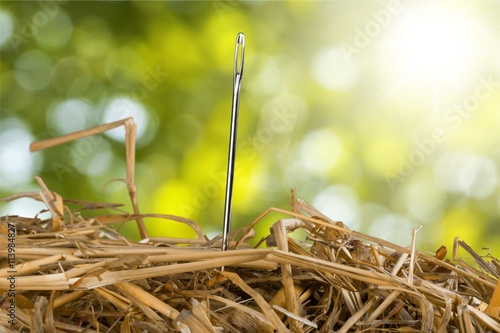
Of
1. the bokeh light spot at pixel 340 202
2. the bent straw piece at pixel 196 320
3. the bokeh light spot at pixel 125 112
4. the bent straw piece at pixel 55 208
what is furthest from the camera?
the bokeh light spot at pixel 340 202

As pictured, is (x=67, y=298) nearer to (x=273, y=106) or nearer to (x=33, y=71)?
(x=273, y=106)

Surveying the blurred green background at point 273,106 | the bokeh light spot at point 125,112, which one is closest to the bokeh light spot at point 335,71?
the blurred green background at point 273,106

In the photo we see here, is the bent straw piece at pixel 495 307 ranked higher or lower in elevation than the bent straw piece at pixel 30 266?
lower

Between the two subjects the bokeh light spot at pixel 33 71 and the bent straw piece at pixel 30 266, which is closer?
the bent straw piece at pixel 30 266

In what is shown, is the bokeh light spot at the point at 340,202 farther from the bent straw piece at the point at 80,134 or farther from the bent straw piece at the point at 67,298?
the bent straw piece at the point at 67,298

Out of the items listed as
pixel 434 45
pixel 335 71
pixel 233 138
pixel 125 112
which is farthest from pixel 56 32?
pixel 233 138

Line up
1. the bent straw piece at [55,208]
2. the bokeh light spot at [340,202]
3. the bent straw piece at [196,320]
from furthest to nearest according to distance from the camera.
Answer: the bokeh light spot at [340,202] < the bent straw piece at [55,208] < the bent straw piece at [196,320]

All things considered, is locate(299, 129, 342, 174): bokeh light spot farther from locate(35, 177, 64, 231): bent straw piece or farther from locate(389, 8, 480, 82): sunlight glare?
locate(35, 177, 64, 231): bent straw piece

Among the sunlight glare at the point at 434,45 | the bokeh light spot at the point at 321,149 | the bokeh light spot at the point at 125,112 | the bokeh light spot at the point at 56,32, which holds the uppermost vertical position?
the bokeh light spot at the point at 56,32
